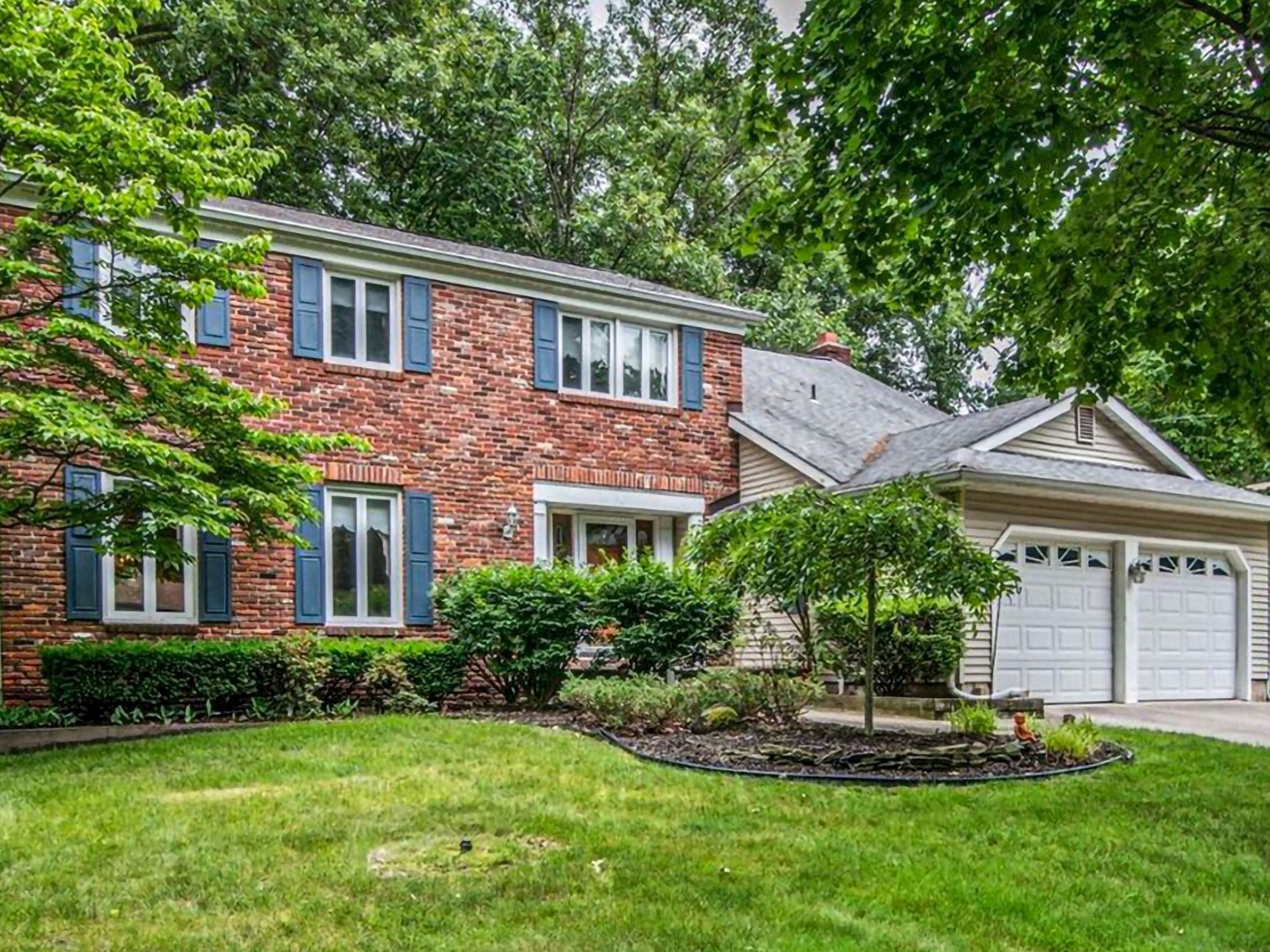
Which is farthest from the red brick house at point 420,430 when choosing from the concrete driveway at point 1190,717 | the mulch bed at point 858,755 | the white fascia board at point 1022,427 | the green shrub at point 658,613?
the concrete driveway at point 1190,717

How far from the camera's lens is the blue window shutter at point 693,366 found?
14.0 metres

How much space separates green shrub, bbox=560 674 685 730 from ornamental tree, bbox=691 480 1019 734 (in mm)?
1344

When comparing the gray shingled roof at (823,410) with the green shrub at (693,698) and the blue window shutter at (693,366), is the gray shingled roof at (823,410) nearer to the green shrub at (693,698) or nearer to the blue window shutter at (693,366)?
the blue window shutter at (693,366)

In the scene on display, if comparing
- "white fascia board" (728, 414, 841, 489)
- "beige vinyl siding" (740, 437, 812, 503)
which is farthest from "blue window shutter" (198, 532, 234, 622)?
"white fascia board" (728, 414, 841, 489)

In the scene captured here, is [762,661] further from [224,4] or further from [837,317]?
[224,4]

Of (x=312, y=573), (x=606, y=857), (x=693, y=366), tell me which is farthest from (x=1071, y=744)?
(x=693, y=366)

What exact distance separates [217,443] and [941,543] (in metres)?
6.13

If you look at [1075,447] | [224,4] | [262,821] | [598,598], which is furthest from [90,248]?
[1075,447]

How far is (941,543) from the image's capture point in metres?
7.75

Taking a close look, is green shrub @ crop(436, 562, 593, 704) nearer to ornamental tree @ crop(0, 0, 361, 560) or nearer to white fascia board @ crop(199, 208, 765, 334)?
ornamental tree @ crop(0, 0, 361, 560)

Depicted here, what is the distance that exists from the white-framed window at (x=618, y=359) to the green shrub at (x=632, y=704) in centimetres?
527

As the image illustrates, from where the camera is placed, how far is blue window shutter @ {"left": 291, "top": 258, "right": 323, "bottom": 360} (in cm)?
1147

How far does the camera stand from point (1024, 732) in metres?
7.71

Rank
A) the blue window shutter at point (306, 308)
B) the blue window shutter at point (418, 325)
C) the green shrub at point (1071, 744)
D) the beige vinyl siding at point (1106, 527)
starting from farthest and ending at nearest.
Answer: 1. the blue window shutter at point (418, 325)
2. the beige vinyl siding at point (1106, 527)
3. the blue window shutter at point (306, 308)
4. the green shrub at point (1071, 744)
